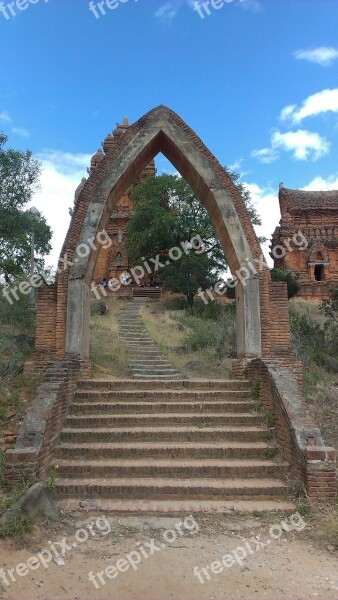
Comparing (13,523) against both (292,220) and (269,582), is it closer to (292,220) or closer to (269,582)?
(269,582)

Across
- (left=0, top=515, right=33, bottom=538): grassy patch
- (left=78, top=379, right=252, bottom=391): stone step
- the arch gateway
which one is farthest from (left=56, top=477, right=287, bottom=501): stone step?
(left=78, top=379, right=252, bottom=391): stone step

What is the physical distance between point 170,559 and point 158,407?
335cm

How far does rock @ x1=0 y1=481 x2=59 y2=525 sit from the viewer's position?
4.73 metres

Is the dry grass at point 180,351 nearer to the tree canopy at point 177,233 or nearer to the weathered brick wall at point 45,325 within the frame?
the tree canopy at point 177,233

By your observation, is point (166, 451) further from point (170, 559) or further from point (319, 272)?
point (319, 272)

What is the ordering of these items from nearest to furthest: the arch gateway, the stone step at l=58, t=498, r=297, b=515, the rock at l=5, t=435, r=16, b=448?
the stone step at l=58, t=498, r=297, b=515, the rock at l=5, t=435, r=16, b=448, the arch gateway

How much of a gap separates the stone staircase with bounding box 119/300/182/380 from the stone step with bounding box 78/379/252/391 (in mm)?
2373

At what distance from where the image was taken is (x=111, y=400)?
7.91 metres

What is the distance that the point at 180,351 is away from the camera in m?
14.0

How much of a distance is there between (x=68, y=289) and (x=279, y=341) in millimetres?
4232

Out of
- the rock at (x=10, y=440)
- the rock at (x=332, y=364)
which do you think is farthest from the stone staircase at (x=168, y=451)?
the rock at (x=332, y=364)

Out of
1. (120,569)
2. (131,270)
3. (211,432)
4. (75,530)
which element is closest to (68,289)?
(211,432)

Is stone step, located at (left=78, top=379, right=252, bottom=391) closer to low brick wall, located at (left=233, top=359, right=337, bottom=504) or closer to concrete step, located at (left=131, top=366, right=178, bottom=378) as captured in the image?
low brick wall, located at (left=233, top=359, right=337, bottom=504)

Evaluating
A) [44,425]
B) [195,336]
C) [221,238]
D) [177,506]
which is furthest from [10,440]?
[195,336]
